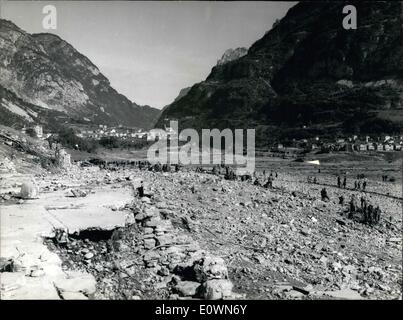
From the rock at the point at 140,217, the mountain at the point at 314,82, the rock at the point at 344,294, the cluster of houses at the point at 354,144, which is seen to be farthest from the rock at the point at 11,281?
the mountain at the point at 314,82

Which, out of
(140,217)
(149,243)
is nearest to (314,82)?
(140,217)

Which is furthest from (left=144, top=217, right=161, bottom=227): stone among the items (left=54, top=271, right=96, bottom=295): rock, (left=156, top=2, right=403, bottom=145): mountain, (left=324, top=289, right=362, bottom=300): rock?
(left=156, top=2, right=403, bottom=145): mountain

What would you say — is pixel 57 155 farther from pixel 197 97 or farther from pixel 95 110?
pixel 95 110

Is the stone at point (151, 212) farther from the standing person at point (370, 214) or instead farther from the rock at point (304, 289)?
the standing person at point (370, 214)

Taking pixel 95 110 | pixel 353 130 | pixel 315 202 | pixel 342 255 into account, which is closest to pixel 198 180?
pixel 315 202

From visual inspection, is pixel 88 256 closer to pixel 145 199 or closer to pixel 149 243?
pixel 149 243

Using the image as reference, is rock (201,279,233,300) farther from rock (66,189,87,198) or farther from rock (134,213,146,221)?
rock (66,189,87,198)
